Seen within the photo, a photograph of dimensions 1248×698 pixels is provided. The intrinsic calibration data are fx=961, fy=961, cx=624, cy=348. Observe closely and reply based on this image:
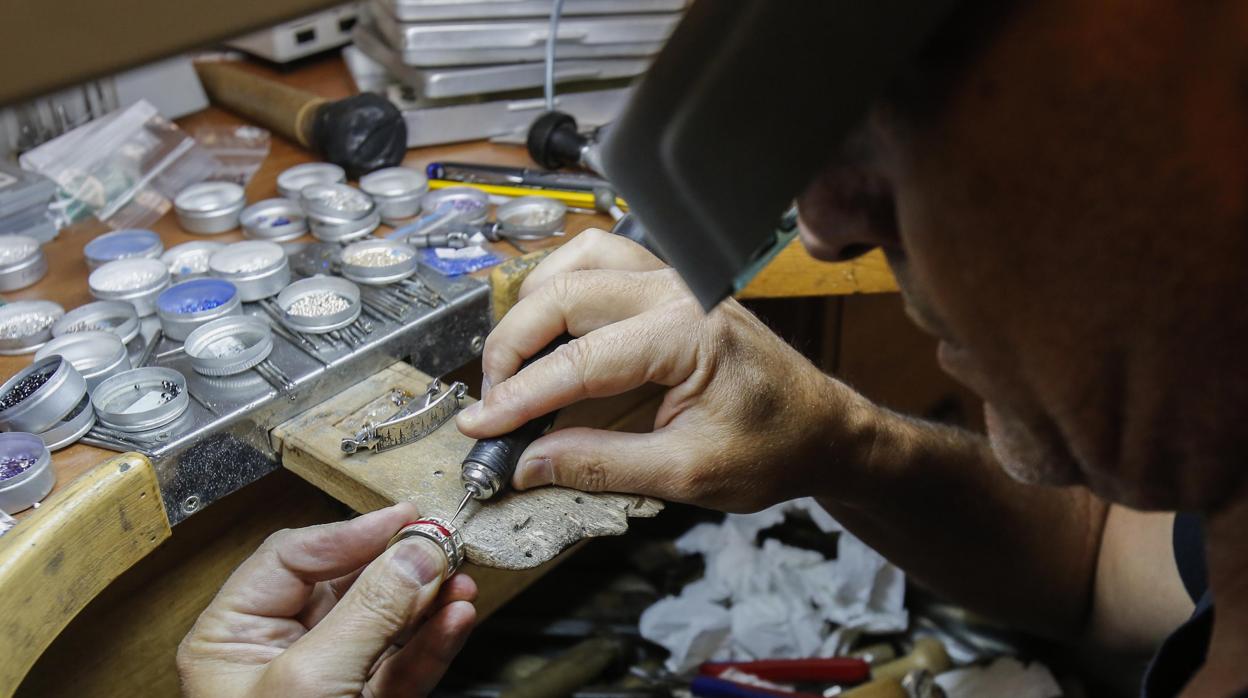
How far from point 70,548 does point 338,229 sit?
0.50 metres

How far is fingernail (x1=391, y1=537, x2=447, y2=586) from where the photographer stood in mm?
656

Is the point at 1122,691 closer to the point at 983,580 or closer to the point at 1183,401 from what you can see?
the point at 983,580

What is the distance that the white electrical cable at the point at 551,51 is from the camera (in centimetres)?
129

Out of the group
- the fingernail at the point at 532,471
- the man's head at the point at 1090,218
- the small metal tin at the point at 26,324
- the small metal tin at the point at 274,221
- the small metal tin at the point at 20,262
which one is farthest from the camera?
the small metal tin at the point at 274,221

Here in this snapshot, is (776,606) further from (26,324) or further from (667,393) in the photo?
(26,324)

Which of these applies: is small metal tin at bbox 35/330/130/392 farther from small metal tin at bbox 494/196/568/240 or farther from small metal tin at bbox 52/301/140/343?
small metal tin at bbox 494/196/568/240

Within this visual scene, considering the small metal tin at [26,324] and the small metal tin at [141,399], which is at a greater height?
the small metal tin at [26,324]

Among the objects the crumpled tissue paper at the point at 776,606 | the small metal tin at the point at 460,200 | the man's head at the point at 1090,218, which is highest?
the man's head at the point at 1090,218

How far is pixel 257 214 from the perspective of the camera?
112 centimetres

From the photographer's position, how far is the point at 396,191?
1.16 m

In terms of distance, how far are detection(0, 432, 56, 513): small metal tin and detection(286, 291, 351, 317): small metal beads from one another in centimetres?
25

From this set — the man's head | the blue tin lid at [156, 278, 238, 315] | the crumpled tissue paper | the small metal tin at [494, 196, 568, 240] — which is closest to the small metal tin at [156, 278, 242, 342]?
the blue tin lid at [156, 278, 238, 315]

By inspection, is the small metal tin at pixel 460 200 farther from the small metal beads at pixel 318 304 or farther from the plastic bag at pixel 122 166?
the plastic bag at pixel 122 166

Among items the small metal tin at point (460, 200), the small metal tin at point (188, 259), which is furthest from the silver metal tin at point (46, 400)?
the small metal tin at point (460, 200)
